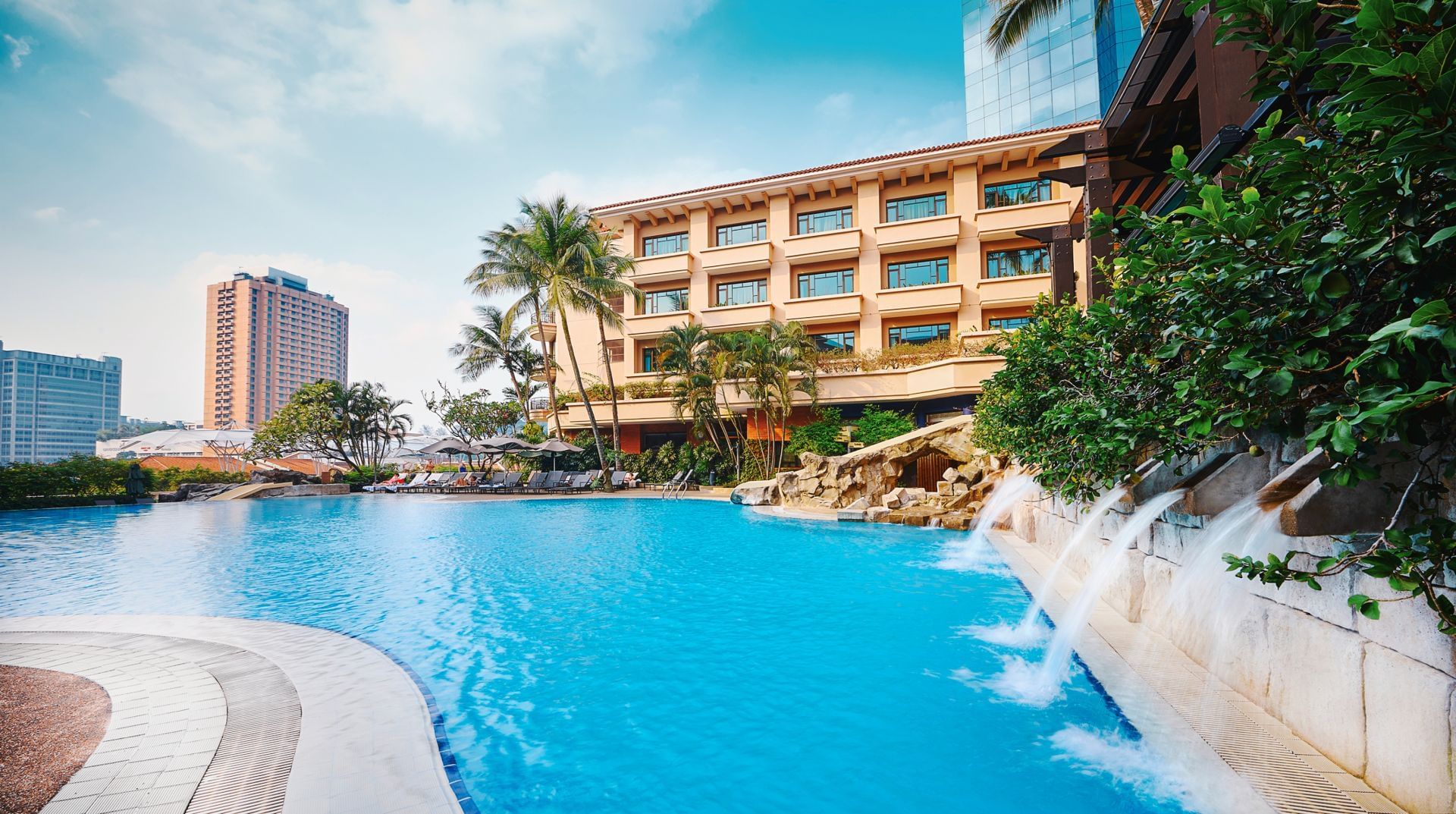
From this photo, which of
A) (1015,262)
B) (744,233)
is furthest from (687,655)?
(744,233)

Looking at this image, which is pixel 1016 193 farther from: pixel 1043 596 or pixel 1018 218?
pixel 1043 596

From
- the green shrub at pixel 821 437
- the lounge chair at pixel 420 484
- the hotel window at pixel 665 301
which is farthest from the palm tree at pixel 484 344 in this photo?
the green shrub at pixel 821 437

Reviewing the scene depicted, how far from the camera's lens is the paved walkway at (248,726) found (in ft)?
9.07

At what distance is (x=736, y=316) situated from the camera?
27641mm

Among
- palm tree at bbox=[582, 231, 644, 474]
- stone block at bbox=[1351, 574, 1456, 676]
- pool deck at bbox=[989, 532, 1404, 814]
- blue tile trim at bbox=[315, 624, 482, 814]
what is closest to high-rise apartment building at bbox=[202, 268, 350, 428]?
palm tree at bbox=[582, 231, 644, 474]

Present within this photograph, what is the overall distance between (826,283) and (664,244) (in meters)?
8.54

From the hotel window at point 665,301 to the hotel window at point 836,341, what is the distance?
6557 millimetres

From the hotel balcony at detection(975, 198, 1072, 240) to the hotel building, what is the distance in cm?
4

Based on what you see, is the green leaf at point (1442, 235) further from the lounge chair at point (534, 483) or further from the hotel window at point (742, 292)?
the hotel window at point (742, 292)

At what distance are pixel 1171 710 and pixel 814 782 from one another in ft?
6.79

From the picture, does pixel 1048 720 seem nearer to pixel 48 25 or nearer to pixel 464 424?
pixel 48 25

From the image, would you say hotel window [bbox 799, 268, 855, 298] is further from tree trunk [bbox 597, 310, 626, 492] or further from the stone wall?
the stone wall

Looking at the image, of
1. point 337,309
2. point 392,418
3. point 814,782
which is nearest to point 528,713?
point 814,782

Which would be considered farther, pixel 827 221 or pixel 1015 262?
pixel 827 221
